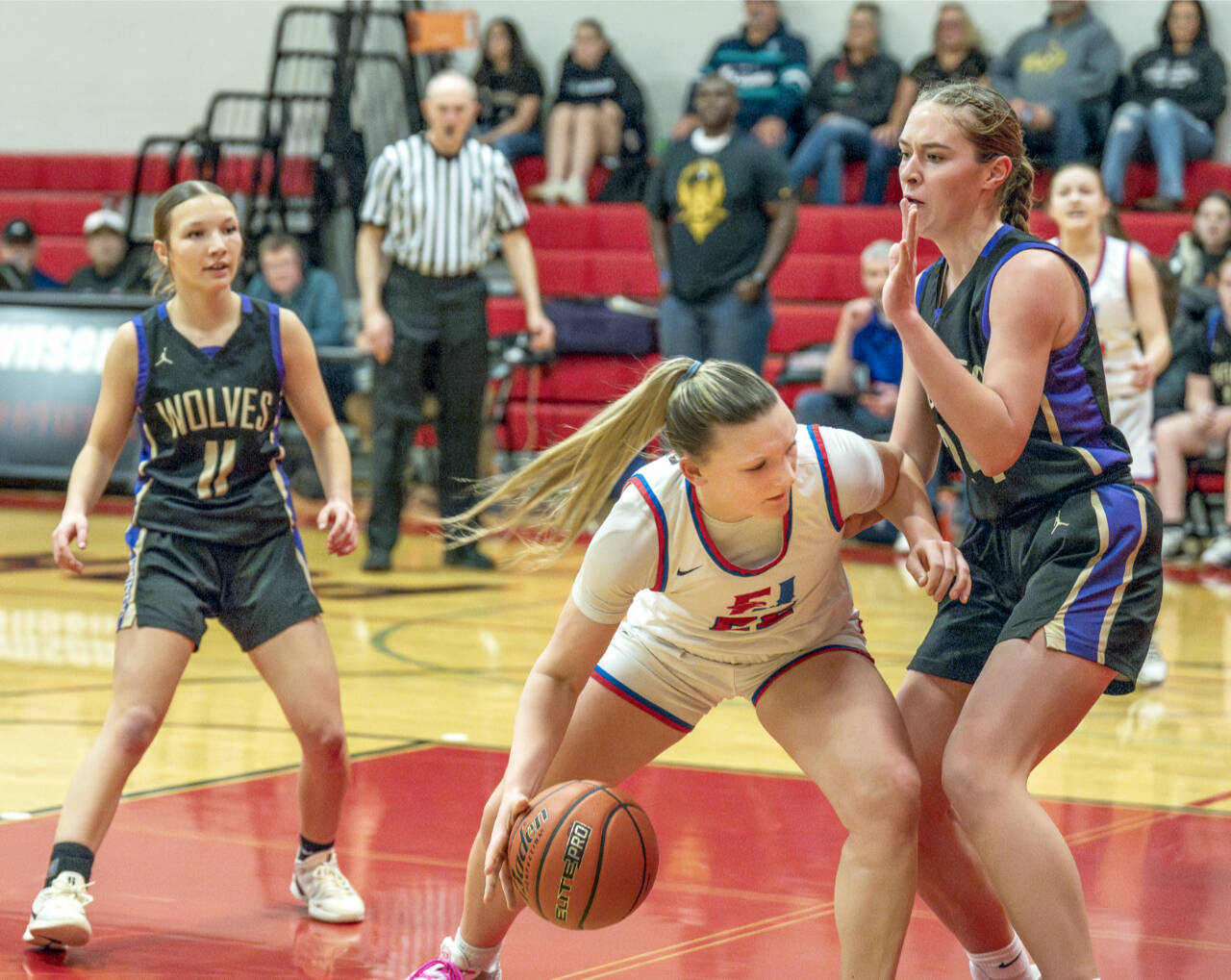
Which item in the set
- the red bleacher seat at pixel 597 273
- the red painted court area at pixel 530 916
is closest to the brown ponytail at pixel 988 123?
the red painted court area at pixel 530 916

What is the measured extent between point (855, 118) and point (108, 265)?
197 inches

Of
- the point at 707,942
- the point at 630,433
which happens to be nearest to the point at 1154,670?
the point at 707,942

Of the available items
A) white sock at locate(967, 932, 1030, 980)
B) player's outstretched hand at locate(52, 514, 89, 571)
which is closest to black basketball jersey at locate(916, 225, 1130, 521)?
white sock at locate(967, 932, 1030, 980)

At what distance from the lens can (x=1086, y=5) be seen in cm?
1201

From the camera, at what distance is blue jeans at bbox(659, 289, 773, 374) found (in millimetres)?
8852

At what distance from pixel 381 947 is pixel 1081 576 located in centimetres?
153

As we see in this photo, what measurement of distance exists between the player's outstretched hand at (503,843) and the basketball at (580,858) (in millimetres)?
11

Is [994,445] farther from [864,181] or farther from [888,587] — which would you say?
[864,181]

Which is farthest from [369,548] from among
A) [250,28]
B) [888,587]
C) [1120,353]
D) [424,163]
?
[250,28]

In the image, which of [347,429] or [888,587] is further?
[347,429]

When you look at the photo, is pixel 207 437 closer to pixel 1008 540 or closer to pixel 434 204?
pixel 1008 540

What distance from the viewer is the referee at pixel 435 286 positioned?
8.36 metres

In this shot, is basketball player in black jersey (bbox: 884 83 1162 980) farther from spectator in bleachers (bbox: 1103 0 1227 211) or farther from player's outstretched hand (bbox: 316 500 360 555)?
spectator in bleachers (bbox: 1103 0 1227 211)

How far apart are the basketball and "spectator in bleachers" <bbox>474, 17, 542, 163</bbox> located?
10601 mm
